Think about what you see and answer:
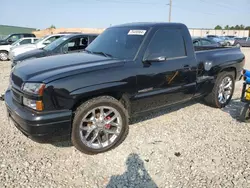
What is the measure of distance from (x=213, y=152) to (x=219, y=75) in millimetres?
2146

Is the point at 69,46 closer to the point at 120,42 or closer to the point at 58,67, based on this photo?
the point at 120,42

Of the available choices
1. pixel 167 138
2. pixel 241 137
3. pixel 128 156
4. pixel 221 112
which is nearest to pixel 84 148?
pixel 128 156

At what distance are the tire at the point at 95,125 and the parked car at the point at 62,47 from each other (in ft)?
16.5

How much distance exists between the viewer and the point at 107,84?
3.04 m

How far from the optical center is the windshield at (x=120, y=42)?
3.56 metres

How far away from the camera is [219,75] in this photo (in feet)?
16.0

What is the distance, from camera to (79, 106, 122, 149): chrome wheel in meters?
3.10

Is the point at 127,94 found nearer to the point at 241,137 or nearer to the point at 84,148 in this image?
the point at 84,148

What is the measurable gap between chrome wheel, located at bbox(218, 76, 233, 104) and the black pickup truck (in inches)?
27.3

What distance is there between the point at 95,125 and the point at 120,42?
4.98ft

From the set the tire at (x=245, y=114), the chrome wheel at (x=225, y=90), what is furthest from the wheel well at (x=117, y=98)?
the chrome wheel at (x=225, y=90)

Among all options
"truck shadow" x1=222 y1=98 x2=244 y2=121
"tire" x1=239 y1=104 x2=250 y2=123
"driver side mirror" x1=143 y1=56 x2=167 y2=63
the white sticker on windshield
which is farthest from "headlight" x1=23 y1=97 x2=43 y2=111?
"truck shadow" x1=222 y1=98 x2=244 y2=121

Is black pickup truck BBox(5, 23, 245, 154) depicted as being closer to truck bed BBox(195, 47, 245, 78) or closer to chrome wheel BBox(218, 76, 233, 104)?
truck bed BBox(195, 47, 245, 78)

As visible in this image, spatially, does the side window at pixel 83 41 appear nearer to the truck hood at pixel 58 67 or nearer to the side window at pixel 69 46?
the side window at pixel 69 46
